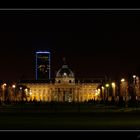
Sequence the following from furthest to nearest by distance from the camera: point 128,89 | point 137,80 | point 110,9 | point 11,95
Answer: point 11,95
point 128,89
point 137,80
point 110,9

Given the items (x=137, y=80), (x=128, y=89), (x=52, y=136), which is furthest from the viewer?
(x=128, y=89)

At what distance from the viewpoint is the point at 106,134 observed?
21578 mm

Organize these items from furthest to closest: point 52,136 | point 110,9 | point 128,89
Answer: point 128,89
point 52,136
point 110,9

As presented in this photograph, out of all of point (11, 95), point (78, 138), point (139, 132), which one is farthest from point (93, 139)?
point (11, 95)

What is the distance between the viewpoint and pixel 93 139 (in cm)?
2027

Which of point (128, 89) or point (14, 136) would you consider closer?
point (14, 136)

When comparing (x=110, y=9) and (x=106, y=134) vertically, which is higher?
(x=110, y=9)

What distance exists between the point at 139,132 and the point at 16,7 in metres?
6.31

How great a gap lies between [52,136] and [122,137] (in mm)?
2592

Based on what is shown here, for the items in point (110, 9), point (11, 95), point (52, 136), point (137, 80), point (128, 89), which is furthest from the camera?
point (11, 95)

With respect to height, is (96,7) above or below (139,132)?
above

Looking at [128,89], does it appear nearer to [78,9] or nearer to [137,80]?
[137,80]

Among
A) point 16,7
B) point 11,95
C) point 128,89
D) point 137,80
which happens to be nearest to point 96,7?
point 16,7

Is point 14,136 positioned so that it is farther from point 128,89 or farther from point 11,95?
point 11,95
